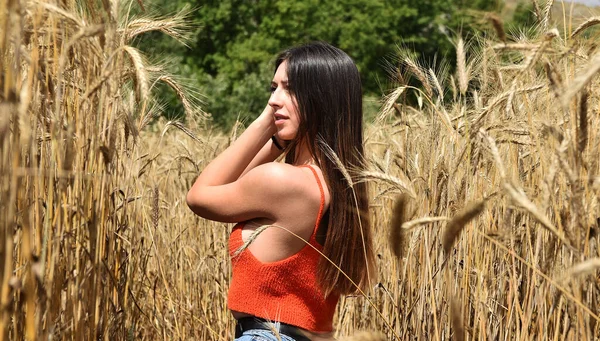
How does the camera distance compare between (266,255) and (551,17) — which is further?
(551,17)

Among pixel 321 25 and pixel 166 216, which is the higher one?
pixel 321 25

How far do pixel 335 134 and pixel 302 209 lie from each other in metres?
0.23

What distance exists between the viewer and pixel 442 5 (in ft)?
75.4

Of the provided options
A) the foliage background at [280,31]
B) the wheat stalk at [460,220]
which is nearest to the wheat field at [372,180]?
the wheat stalk at [460,220]

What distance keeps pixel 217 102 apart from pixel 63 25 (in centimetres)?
1353

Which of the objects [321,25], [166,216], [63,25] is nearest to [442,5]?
[321,25]

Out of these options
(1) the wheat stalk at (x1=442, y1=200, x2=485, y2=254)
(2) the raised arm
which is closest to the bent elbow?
(2) the raised arm

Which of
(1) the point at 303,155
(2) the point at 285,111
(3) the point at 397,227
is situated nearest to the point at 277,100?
(2) the point at 285,111

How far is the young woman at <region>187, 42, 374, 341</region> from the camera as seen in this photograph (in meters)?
1.94

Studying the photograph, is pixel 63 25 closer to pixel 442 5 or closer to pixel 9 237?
pixel 9 237

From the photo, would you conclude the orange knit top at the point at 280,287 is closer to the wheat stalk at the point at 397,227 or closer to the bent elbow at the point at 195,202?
the bent elbow at the point at 195,202

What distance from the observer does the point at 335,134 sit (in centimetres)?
204

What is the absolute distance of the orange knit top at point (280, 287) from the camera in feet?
6.40

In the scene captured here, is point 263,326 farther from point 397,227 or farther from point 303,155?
point 397,227
